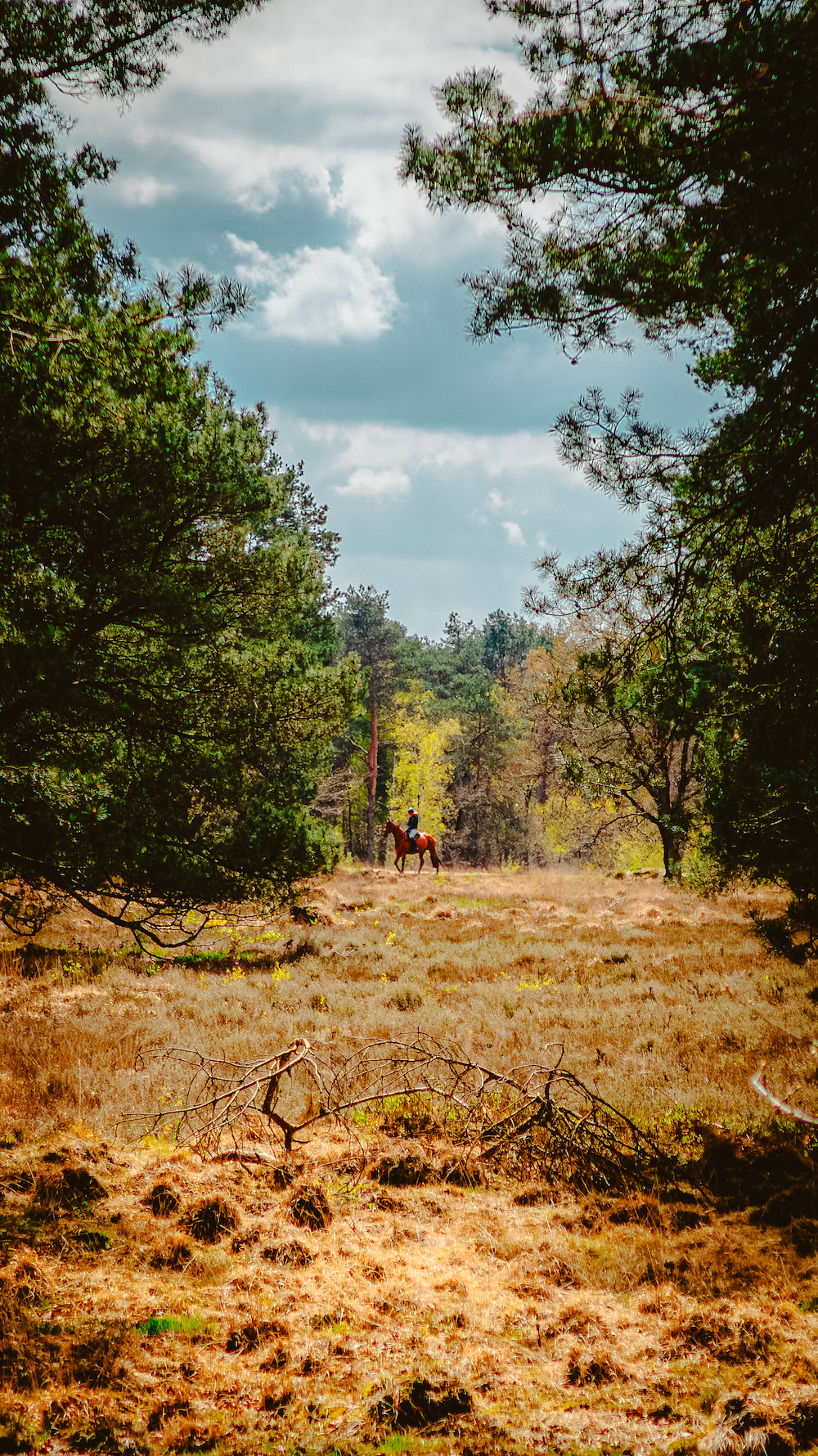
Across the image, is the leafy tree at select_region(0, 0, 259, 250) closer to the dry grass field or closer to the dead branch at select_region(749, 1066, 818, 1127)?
the dry grass field

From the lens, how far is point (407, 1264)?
3.53m

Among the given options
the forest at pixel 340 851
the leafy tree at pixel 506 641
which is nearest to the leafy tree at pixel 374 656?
the leafy tree at pixel 506 641

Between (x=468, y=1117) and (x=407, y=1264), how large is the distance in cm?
193

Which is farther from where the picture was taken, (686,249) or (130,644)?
(130,644)

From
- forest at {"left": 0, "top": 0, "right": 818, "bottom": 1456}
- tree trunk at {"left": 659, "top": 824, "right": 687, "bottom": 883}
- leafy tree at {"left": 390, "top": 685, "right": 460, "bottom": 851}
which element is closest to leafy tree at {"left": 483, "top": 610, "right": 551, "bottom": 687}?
leafy tree at {"left": 390, "top": 685, "right": 460, "bottom": 851}

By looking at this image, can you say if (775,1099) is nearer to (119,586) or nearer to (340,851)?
(340,851)

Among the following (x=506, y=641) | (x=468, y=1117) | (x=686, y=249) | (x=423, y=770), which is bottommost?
(x=468, y=1117)

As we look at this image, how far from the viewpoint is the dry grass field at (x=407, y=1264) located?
2395 millimetres

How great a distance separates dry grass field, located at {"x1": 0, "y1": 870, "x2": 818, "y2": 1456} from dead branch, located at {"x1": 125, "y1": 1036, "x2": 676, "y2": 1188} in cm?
6

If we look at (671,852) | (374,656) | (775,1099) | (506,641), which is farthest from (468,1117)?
(506,641)

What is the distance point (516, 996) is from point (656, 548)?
8.10m

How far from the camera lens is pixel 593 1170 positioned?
4.75 metres

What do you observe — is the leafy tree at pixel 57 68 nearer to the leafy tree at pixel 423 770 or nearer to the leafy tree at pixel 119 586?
the leafy tree at pixel 119 586

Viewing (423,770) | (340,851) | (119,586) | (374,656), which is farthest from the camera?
(423,770)
